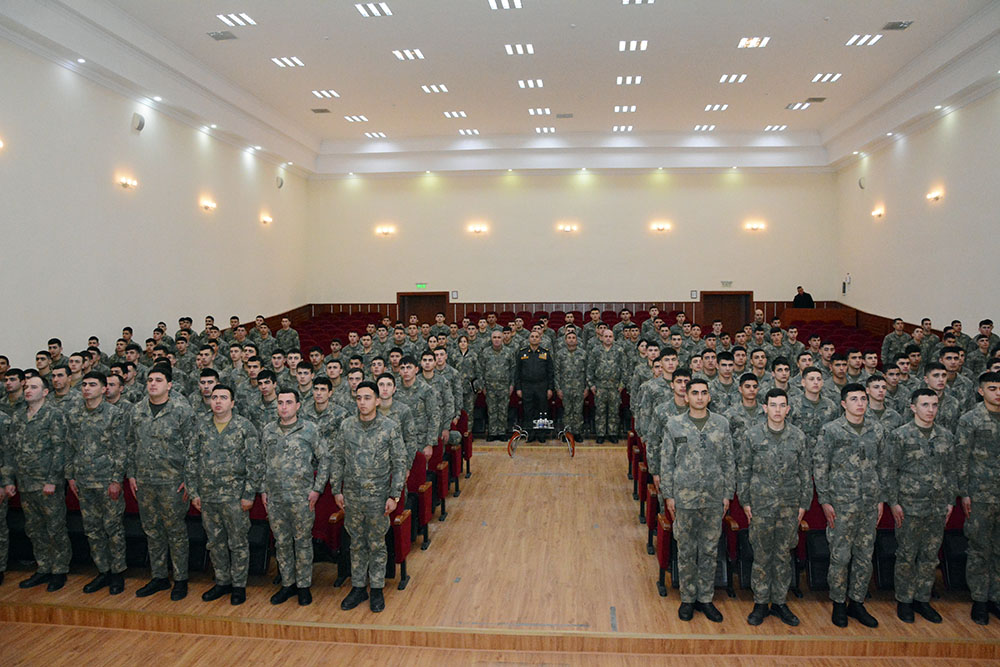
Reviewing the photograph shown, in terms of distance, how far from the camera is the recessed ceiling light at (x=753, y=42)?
10539 mm

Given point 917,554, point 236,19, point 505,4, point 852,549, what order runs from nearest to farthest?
point 852,549 → point 917,554 → point 505,4 → point 236,19

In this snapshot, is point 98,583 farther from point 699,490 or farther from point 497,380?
point 497,380

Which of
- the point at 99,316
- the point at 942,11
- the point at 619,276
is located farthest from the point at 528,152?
the point at 99,316

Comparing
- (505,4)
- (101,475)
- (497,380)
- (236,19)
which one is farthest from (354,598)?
(236,19)

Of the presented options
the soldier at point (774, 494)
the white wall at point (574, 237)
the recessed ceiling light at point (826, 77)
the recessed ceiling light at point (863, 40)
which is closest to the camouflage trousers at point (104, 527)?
the soldier at point (774, 494)

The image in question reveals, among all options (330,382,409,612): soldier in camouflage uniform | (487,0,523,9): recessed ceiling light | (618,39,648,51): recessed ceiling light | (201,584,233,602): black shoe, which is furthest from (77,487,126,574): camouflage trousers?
(618,39,648,51): recessed ceiling light

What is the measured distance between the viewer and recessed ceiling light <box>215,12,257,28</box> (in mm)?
9641

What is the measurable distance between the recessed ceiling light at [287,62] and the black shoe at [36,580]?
358 inches

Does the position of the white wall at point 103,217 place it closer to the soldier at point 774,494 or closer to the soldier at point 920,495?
the soldier at point 774,494

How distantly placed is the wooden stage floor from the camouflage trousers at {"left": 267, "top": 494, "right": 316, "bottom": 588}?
0.81 feet

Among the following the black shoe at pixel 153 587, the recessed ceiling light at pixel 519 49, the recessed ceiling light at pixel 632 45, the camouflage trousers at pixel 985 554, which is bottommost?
the black shoe at pixel 153 587

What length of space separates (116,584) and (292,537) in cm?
164

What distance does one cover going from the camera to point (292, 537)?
4965 millimetres

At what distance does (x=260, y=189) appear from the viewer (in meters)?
16.0
